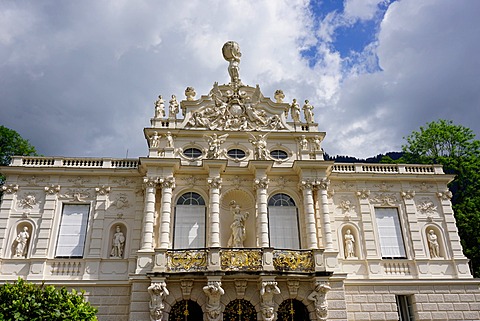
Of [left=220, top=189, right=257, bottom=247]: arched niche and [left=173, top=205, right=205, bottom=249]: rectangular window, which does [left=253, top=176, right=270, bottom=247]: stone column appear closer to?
[left=220, top=189, right=257, bottom=247]: arched niche

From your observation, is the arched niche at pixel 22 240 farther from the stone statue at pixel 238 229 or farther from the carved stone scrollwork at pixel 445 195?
the carved stone scrollwork at pixel 445 195

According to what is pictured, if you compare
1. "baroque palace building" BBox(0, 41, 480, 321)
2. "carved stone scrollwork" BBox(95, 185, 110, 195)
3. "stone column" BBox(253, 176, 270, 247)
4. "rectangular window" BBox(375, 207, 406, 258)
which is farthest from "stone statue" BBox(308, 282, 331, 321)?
"carved stone scrollwork" BBox(95, 185, 110, 195)

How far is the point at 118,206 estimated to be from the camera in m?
24.1

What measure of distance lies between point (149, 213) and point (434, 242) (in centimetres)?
1662

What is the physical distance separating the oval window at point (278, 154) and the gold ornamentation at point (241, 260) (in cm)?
688

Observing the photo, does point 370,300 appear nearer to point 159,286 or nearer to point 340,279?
point 340,279

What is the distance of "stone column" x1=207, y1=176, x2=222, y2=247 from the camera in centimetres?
2242

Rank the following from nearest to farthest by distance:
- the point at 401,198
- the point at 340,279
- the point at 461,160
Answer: the point at 340,279, the point at 401,198, the point at 461,160

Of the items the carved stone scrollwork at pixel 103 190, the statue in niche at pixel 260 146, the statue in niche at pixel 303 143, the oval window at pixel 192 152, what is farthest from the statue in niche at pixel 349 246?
the carved stone scrollwork at pixel 103 190

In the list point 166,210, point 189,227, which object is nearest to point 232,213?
point 189,227

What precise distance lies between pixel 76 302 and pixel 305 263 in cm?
1114

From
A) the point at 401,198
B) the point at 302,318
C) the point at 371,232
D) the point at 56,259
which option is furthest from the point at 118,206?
the point at 401,198

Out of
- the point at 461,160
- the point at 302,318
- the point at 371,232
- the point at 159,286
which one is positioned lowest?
the point at 302,318

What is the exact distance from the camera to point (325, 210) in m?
23.6
